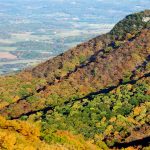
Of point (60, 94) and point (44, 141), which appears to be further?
point (60, 94)

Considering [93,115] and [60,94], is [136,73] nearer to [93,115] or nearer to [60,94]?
[60,94]

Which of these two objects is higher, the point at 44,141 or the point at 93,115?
the point at 44,141

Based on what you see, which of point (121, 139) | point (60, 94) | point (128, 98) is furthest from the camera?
point (60, 94)

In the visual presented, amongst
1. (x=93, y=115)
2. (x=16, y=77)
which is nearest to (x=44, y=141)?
(x=93, y=115)

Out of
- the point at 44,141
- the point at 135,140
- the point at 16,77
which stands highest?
the point at 44,141

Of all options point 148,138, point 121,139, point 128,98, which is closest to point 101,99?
point 128,98

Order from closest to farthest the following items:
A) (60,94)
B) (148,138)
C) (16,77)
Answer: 1. (148,138)
2. (60,94)
3. (16,77)
